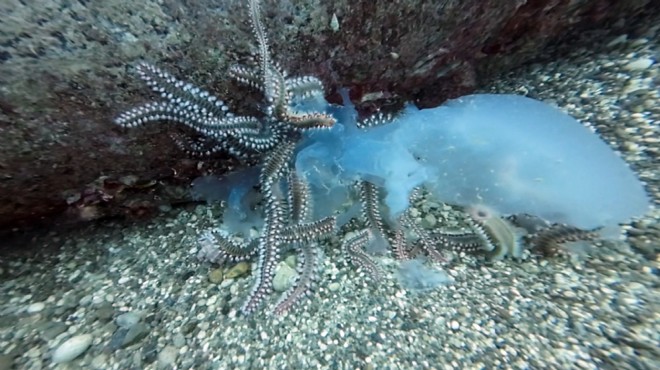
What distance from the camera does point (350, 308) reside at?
199 cm

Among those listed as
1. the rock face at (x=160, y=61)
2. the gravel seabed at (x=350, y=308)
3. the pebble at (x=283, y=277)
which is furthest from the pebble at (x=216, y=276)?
the rock face at (x=160, y=61)

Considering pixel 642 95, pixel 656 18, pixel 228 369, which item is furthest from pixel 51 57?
pixel 656 18

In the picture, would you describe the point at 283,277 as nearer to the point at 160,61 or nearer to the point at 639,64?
the point at 160,61

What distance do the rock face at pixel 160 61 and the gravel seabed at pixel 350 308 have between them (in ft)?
1.19

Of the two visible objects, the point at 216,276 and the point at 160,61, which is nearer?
the point at 160,61

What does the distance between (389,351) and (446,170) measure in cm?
102

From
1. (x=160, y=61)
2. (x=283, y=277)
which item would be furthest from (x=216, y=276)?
(x=160, y=61)

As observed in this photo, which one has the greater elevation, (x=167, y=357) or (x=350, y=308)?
(x=350, y=308)

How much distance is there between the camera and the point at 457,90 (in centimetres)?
268

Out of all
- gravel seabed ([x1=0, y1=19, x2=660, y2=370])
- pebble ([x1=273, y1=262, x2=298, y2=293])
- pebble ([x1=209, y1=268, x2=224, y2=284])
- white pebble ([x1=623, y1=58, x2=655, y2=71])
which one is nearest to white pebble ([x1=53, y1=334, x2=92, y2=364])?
gravel seabed ([x1=0, y1=19, x2=660, y2=370])

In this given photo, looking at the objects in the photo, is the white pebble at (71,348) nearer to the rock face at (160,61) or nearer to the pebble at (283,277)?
the rock face at (160,61)

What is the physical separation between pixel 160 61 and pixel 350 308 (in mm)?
1436

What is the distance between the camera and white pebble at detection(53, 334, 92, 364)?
1879 mm

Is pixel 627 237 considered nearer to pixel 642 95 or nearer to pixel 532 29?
pixel 642 95
